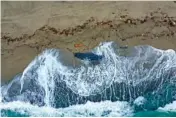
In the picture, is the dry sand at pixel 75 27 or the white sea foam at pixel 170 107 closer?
the white sea foam at pixel 170 107

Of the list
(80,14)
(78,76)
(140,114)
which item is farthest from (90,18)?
(140,114)

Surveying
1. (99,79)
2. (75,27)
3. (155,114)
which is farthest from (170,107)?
(75,27)

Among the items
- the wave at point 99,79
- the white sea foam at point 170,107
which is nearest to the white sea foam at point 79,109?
the wave at point 99,79

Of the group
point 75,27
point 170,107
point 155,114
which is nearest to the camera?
point 155,114

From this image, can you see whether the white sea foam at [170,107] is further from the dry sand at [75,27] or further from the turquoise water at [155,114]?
the dry sand at [75,27]

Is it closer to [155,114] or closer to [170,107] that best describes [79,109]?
[155,114]

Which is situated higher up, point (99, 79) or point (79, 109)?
point (99, 79)

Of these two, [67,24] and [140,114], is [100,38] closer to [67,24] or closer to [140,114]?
[67,24]
